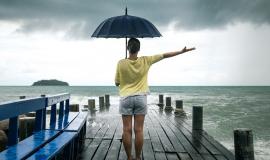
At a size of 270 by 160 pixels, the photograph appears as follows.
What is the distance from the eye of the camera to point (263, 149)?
589 inches

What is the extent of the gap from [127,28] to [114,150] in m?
2.47

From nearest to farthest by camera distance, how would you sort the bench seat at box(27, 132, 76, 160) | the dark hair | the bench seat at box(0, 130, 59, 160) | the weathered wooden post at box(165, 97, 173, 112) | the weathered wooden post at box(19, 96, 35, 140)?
the bench seat at box(0, 130, 59, 160) < the bench seat at box(27, 132, 76, 160) < the dark hair < the weathered wooden post at box(19, 96, 35, 140) < the weathered wooden post at box(165, 97, 173, 112)

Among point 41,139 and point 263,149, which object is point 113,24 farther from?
point 263,149

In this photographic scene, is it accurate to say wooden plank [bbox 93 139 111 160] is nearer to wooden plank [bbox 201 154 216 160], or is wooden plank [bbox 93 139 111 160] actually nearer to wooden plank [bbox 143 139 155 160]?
wooden plank [bbox 143 139 155 160]

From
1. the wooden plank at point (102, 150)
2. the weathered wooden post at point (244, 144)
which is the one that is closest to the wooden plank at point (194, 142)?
the weathered wooden post at point (244, 144)

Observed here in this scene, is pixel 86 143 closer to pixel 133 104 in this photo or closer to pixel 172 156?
pixel 172 156

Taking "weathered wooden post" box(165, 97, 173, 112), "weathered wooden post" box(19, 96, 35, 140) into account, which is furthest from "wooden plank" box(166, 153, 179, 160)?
"weathered wooden post" box(165, 97, 173, 112)

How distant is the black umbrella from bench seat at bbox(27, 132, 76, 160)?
1735 millimetres

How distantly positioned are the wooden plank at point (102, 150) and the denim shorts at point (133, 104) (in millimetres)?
1543

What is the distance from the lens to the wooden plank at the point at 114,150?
243 inches

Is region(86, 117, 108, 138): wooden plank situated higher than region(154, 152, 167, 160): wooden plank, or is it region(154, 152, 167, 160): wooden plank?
region(86, 117, 108, 138): wooden plank

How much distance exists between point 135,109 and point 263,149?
11.7 meters

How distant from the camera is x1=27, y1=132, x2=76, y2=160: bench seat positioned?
12.1ft

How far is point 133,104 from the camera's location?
4.92 metres
